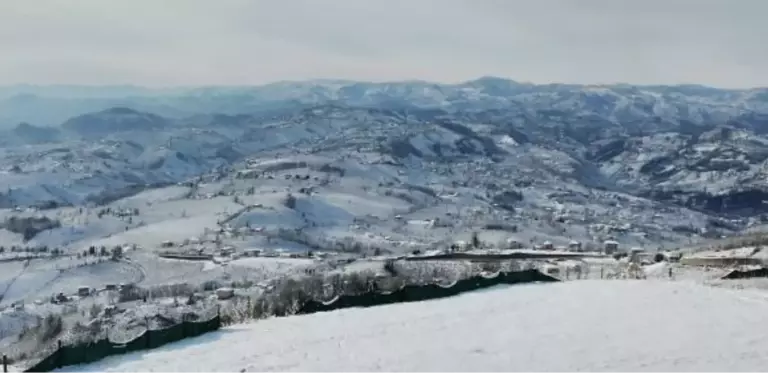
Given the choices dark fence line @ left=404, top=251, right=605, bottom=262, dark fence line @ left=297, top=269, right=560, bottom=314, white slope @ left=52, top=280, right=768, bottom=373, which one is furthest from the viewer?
dark fence line @ left=404, top=251, right=605, bottom=262

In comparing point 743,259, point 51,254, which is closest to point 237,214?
point 51,254

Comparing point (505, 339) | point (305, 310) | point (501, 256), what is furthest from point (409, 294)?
point (501, 256)

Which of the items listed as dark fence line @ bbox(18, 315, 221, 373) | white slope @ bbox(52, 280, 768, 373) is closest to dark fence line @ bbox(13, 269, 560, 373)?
dark fence line @ bbox(18, 315, 221, 373)

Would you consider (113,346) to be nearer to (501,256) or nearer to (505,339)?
(505,339)

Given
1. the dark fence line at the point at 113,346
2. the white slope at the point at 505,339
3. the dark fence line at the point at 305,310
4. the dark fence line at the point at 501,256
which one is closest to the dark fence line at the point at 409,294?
the dark fence line at the point at 305,310

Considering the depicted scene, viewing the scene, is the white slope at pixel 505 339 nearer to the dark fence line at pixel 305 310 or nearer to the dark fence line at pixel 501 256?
the dark fence line at pixel 305 310

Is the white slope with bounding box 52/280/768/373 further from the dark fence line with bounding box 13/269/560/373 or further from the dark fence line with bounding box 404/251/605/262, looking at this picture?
the dark fence line with bounding box 404/251/605/262

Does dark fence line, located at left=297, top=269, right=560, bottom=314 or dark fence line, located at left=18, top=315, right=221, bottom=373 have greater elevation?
dark fence line, located at left=18, top=315, right=221, bottom=373
